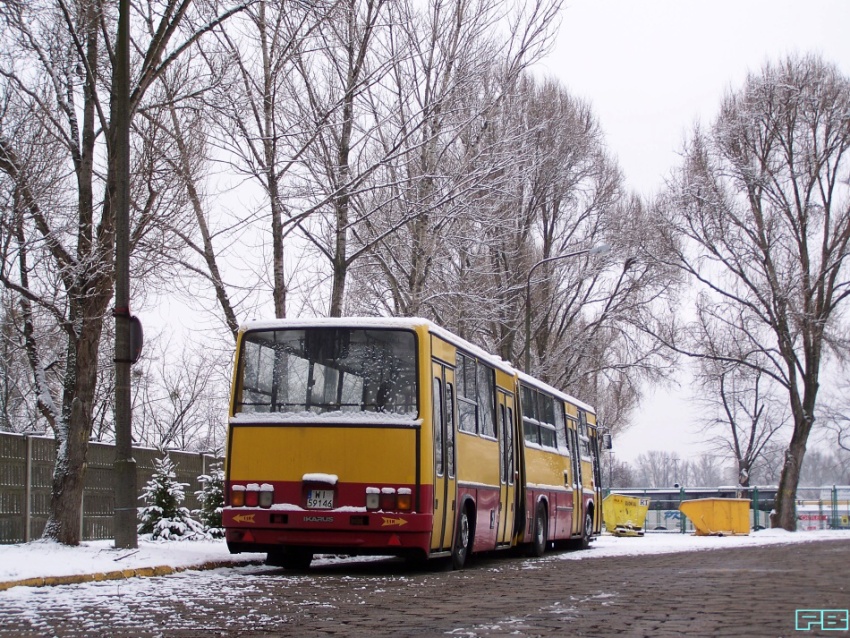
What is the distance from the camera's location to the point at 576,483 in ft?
88.5

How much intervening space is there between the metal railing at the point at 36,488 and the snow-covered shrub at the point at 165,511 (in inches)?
58.7

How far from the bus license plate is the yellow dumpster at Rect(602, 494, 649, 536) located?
28.3 m

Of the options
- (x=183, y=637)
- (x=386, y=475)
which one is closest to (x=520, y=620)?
(x=183, y=637)

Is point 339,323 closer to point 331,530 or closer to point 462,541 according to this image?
point 331,530

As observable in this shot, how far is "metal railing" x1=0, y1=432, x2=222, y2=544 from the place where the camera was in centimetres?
1755

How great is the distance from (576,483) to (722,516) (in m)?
14.1

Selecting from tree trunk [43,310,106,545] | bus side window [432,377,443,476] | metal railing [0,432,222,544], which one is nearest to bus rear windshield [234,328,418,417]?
bus side window [432,377,443,476]

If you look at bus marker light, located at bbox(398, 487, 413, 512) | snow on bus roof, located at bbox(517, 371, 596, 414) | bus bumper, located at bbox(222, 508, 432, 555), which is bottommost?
bus bumper, located at bbox(222, 508, 432, 555)

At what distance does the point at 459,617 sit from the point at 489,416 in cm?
964

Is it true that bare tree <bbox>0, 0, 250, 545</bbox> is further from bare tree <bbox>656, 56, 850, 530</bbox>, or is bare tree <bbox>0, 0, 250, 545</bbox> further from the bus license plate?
bare tree <bbox>656, 56, 850, 530</bbox>

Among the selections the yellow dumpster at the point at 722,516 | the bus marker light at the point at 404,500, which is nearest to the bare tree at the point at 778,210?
the yellow dumpster at the point at 722,516

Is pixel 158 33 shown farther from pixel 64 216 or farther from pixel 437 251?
pixel 437 251

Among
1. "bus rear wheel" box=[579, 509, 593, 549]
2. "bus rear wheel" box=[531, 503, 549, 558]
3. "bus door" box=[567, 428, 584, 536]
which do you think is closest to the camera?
"bus rear wheel" box=[531, 503, 549, 558]

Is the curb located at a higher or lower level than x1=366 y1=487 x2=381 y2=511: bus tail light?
lower
